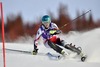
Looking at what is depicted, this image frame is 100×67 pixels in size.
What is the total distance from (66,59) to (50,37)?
0.57 feet

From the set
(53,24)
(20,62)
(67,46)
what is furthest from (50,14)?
(20,62)

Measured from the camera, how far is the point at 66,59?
6.57ft

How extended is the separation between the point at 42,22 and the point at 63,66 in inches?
14.9

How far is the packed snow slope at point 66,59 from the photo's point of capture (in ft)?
6.03

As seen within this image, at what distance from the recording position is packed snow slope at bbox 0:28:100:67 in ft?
6.03

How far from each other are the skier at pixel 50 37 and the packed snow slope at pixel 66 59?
0.14 ft

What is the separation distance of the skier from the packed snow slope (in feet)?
0.14

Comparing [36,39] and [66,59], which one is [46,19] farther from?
[66,59]

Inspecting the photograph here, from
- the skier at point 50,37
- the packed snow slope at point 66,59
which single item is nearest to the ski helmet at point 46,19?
the skier at point 50,37

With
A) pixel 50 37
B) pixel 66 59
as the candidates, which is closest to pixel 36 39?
pixel 50 37

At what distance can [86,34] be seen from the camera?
220 cm

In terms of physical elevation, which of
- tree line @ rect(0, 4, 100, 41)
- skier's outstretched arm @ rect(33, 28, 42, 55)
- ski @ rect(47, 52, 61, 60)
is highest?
tree line @ rect(0, 4, 100, 41)

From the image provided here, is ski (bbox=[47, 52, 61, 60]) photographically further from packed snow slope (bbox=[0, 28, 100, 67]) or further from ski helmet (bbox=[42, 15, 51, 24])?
ski helmet (bbox=[42, 15, 51, 24])

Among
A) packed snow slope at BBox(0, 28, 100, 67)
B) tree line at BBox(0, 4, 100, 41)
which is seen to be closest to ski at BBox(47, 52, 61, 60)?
packed snow slope at BBox(0, 28, 100, 67)
